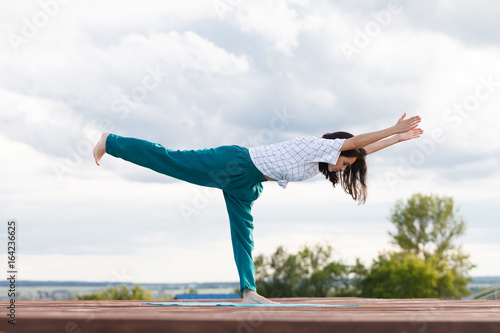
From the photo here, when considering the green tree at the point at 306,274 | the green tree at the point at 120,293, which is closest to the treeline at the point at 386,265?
the green tree at the point at 306,274

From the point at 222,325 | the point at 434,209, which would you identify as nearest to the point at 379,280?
the point at 434,209

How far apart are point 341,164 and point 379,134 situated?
494 mm

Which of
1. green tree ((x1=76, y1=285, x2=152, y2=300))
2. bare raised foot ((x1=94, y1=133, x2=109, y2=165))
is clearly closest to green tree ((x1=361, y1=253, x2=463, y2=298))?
green tree ((x1=76, y1=285, x2=152, y2=300))

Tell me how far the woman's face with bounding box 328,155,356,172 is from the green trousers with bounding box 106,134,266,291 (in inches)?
23.2

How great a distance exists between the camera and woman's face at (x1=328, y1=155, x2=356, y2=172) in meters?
4.31

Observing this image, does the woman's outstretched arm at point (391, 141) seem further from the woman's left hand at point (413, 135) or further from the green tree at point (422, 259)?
the green tree at point (422, 259)

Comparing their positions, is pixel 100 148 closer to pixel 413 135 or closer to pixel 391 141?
pixel 391 141

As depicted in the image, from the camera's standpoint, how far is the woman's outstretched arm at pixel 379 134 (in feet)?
12.9

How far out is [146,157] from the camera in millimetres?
4230

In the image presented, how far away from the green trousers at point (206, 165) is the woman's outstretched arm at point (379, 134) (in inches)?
31.0

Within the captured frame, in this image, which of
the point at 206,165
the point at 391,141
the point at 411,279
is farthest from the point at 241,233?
the point at 411,279

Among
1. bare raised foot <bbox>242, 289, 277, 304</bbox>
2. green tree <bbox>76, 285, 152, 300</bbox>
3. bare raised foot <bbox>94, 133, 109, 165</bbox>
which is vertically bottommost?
green tree <bbox>76, 285, 152, 300</bbox>

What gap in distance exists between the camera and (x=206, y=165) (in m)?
4.19

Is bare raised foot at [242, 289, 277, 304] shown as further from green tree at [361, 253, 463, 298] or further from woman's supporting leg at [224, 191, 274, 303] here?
green tree at [361, 253, 463, 298]
